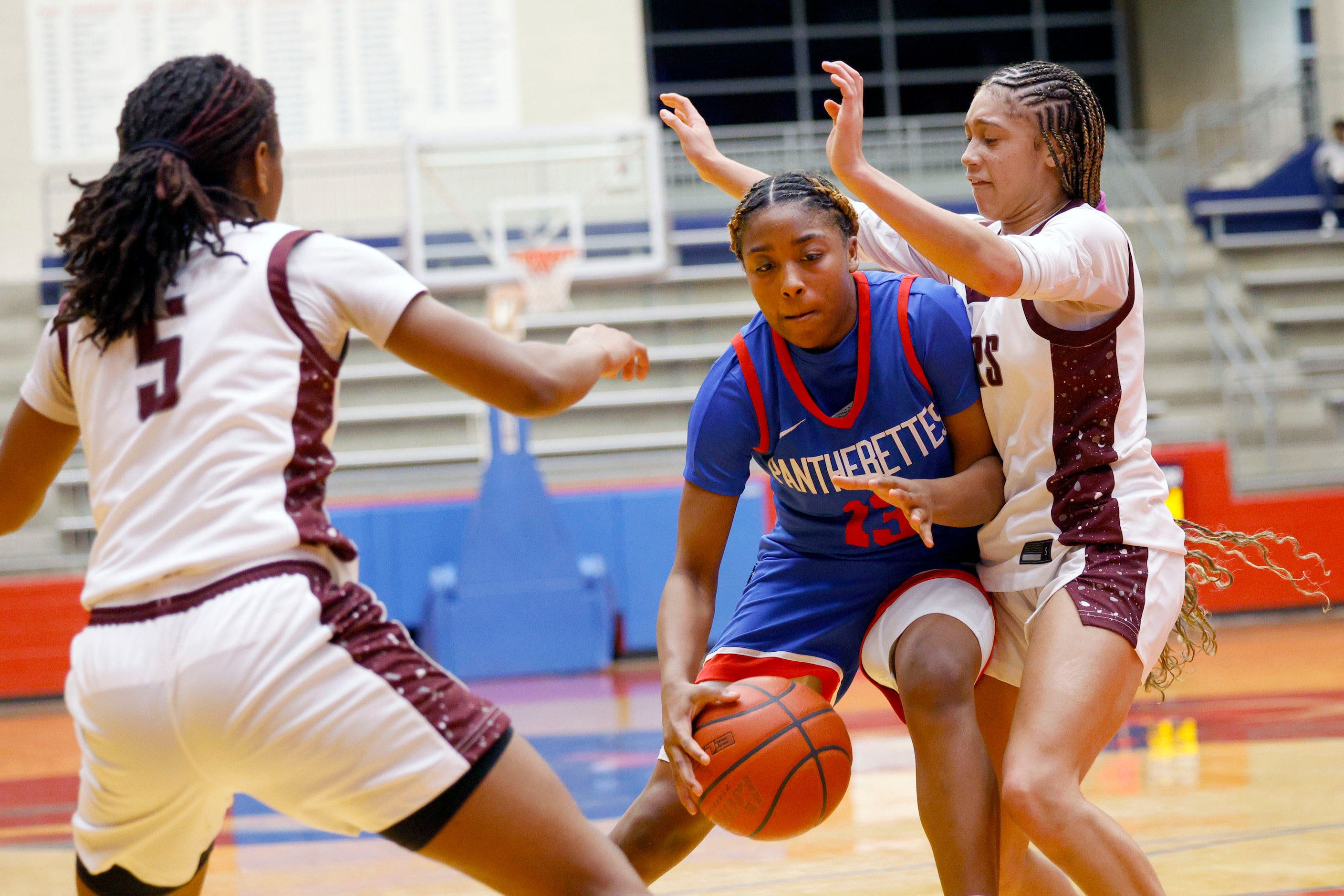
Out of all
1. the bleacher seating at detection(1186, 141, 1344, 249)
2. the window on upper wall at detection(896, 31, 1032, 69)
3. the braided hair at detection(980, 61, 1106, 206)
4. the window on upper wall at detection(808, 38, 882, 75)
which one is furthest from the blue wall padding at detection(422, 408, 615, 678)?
the window on upper wall at detection(896, 31, 1032, 69)

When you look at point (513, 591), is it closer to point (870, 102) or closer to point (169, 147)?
point (169, 147)

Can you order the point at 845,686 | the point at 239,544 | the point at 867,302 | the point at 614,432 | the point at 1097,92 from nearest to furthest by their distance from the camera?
the point at 239,544
the point at 867,302
the point at 845,686
the point at 614,432
the point at 1097,92

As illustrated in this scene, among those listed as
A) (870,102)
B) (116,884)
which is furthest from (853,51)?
(116,884)

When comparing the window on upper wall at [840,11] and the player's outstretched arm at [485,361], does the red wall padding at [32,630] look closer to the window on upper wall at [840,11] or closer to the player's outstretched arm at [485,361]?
the player's outstretched arm at [485,361]

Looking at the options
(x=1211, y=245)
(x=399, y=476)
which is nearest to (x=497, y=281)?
(x=399, y=476)

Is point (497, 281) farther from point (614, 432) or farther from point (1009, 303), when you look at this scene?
point (1009, 303)

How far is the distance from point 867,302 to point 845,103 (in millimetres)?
439

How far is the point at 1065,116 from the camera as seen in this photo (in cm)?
276

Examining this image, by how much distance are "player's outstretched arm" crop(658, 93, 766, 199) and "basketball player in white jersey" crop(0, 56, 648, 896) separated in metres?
1.35

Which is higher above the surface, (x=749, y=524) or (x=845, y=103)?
(x=845, y=103)

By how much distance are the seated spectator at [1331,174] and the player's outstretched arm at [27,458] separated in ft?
46.0

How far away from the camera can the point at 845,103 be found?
262 centimetres

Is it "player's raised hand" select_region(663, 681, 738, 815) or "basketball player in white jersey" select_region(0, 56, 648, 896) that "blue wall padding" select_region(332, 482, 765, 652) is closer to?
"player's raised hand" select_region(663, 681, 738, 815)

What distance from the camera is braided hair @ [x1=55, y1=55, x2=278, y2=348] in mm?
1926
